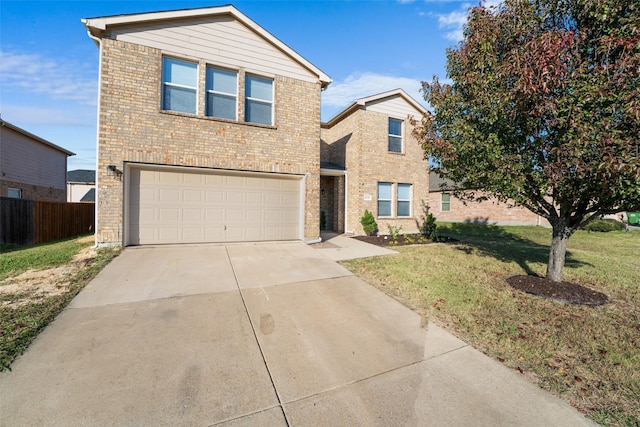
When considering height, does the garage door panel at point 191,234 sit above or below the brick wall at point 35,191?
below

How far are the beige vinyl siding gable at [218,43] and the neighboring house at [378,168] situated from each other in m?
4.20

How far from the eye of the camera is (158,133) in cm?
750

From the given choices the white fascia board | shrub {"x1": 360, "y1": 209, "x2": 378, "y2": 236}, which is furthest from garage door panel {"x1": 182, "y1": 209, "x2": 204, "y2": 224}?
shrub {"x1": 360, "y1": 209, "x2": 378, "y2": 236}

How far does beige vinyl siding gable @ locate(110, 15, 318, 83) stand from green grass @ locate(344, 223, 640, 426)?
276 inches

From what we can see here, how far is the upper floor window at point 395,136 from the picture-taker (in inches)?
515

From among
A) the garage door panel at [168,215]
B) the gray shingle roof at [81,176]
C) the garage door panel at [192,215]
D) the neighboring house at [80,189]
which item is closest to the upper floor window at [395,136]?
the garage door panel at [192,215]

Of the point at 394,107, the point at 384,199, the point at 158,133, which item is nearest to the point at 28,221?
the point at 158,133

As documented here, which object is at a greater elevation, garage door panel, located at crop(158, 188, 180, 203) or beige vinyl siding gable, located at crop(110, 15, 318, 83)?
beige vinyl siding gable, located at crop(110, 15, 318, 83)

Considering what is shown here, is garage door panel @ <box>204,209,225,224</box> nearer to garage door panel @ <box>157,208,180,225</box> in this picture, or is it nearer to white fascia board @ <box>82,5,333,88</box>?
garage door panel @ <box>157,208,180,225</box>

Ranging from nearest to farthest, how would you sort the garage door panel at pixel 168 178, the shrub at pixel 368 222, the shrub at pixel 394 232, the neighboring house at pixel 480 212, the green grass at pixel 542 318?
Result: the green grass at pixel 542 318 → the garage door panel at pixel 168 178 → the shrub at pixel 394 232 → the shrub at pixel 368 222 → the neighboring house at pixel 480 212

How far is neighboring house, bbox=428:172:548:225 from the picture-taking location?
19656mm

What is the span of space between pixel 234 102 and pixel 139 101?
2.56m

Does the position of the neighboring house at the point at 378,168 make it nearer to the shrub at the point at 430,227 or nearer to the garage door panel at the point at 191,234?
the shrub at the point at 430,227

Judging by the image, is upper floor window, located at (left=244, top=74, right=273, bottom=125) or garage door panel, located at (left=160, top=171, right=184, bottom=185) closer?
garage door panel, located at (left=160, top=171, right=184, bottom=185)
